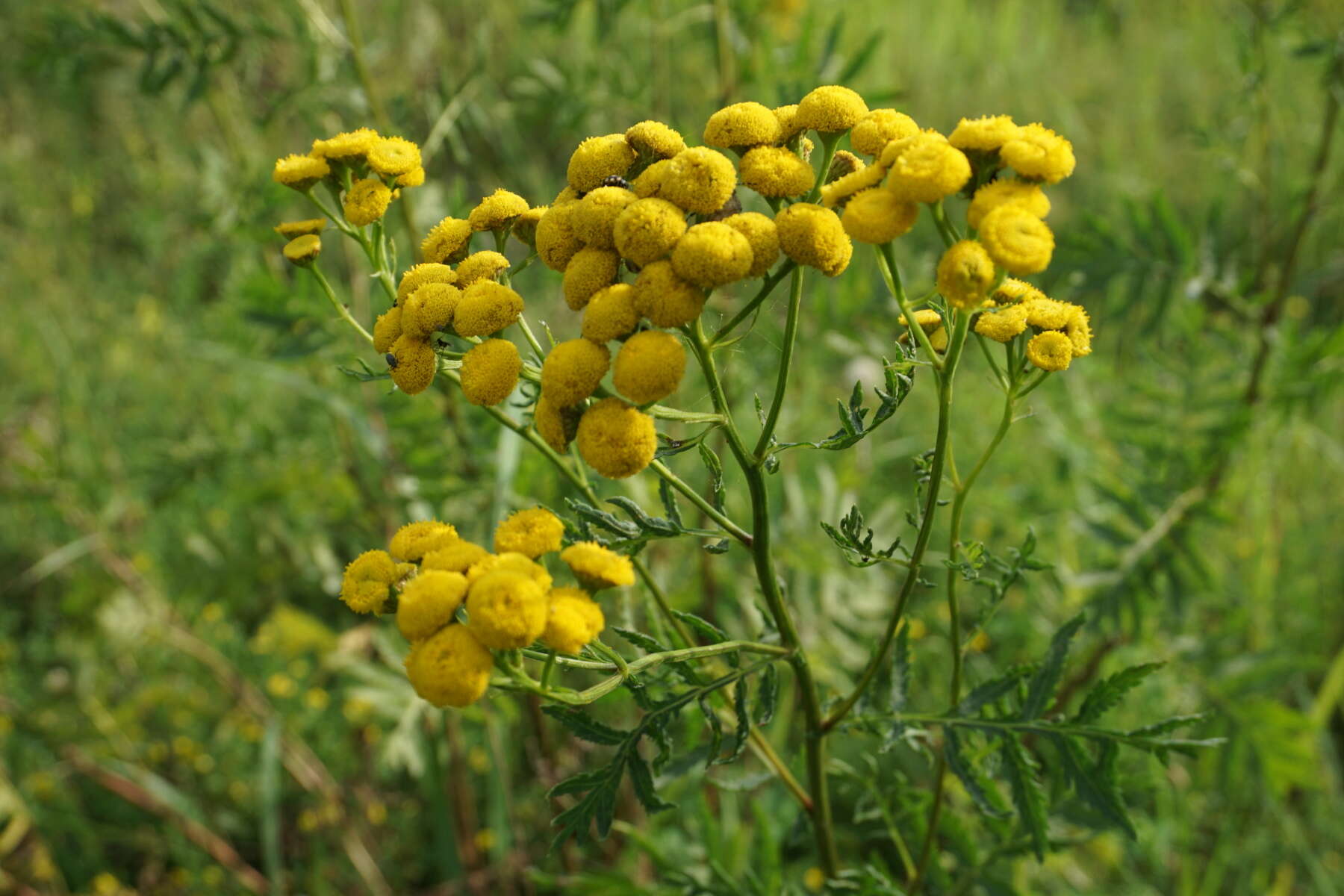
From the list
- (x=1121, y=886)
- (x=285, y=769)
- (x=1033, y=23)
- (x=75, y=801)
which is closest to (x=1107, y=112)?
(x=1033, y=23)

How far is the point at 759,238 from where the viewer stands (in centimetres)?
113

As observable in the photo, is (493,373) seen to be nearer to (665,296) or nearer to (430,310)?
(430,310)

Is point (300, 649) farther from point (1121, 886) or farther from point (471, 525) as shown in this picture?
point (1121, 886)

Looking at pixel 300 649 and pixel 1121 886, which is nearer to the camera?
pixel 1121 886

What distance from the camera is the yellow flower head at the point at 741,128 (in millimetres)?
1239

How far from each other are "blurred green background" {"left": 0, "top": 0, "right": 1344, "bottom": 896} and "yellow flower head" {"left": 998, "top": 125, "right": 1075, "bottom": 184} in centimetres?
102

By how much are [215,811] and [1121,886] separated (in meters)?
3.05

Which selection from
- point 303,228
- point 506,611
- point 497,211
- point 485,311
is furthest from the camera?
point 303,228

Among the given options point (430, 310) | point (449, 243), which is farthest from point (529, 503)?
point (430, 310)

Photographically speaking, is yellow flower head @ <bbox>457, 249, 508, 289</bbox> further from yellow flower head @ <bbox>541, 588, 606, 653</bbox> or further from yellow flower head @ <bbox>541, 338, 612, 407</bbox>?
yellow flower head @ <bbox>541, 588, 606, 653</bbox>

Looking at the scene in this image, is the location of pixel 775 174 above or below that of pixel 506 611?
above

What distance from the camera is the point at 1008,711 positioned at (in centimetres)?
148

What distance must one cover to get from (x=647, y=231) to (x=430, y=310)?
327mm

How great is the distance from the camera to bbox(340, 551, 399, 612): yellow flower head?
1209 millimetres
